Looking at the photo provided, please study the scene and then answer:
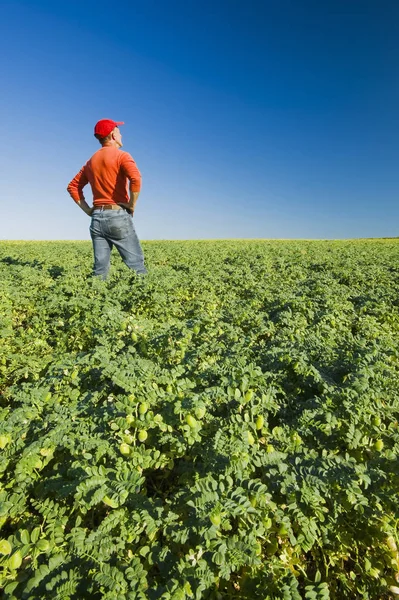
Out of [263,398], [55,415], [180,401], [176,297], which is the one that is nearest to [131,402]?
[180,401]

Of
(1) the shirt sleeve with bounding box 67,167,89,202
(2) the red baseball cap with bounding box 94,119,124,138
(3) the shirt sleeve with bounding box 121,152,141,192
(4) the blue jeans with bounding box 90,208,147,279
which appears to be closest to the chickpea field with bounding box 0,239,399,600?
(4) the blue jeans with bounding box 90,208,147,279

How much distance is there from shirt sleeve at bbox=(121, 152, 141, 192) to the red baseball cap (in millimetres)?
508

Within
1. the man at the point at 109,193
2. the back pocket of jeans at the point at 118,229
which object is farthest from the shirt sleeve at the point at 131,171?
the back pocket of jeans at the point at 118,229

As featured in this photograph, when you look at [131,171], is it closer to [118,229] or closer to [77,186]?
[118,229]

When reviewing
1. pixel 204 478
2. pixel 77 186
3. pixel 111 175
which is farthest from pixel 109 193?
pixel 204 478

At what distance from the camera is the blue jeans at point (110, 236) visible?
6.17 meters

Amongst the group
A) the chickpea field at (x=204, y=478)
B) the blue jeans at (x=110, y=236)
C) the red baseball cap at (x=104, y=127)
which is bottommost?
the chickpea field at (x=204, y=478)

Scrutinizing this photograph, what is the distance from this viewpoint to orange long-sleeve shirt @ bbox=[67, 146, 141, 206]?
234 inches

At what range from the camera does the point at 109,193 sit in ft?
20.2

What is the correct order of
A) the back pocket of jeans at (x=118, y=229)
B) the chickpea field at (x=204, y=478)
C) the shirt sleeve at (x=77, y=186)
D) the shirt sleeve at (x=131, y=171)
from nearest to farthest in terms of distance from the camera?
the chickpea field at (x=204, y=478) → the shirt sleeve at (x=131, y=171) → the back pocket of jeans at (x=118, y=229) → the shirt sleeve at (x=77, y=186)

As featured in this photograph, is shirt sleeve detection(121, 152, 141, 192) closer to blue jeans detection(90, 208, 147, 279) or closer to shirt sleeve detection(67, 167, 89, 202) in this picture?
blue jeans detection(90, 208, 147, 279)

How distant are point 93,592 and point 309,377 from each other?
2.25 metres

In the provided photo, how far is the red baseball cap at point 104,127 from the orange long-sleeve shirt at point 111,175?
9.2 inches

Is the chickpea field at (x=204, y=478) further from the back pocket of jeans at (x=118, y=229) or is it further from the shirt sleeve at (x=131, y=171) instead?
the shirt sleeve at (x=131, y=171)
